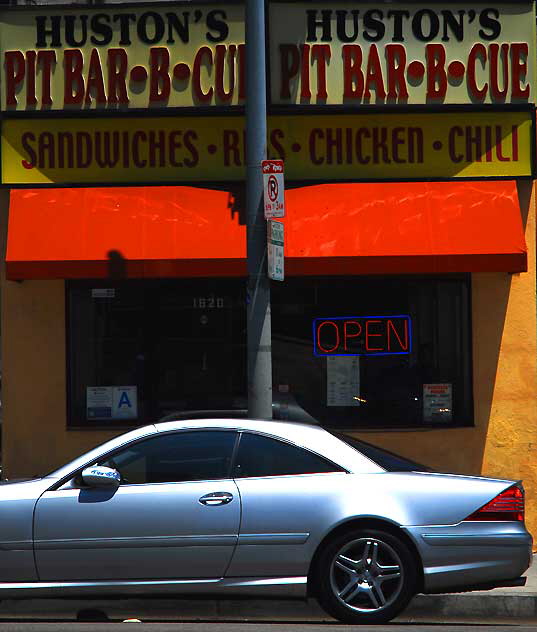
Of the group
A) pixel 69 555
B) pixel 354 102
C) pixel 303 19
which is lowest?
pixel 69 555

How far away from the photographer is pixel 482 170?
11781 millimetres

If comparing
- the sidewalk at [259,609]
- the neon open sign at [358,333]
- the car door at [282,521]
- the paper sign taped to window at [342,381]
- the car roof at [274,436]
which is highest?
the neon open sign at [358,333]

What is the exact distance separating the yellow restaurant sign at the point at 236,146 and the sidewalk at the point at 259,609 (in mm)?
4831

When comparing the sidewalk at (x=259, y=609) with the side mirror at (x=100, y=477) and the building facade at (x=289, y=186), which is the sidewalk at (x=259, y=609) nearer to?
the side mirror at (x=100, y=477)

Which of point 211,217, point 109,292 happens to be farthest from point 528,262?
point 109,292

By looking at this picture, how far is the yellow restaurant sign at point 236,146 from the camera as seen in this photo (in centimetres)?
1184

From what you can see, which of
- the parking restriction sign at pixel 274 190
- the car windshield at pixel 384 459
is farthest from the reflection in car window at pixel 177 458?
the parking restriction sign at pixel 274 190

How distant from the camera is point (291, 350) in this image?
1202cm

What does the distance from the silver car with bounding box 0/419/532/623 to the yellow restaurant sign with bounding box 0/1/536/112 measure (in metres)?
5.47

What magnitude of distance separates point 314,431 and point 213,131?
493cm

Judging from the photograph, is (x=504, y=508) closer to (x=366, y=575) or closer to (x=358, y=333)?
(x=366, y=575)

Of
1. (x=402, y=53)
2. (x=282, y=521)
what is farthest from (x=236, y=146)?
(x=282, y=521)

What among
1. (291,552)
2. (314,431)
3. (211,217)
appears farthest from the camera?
(211,217)

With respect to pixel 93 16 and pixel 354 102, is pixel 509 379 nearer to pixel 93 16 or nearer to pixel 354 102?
pixel 354 102
